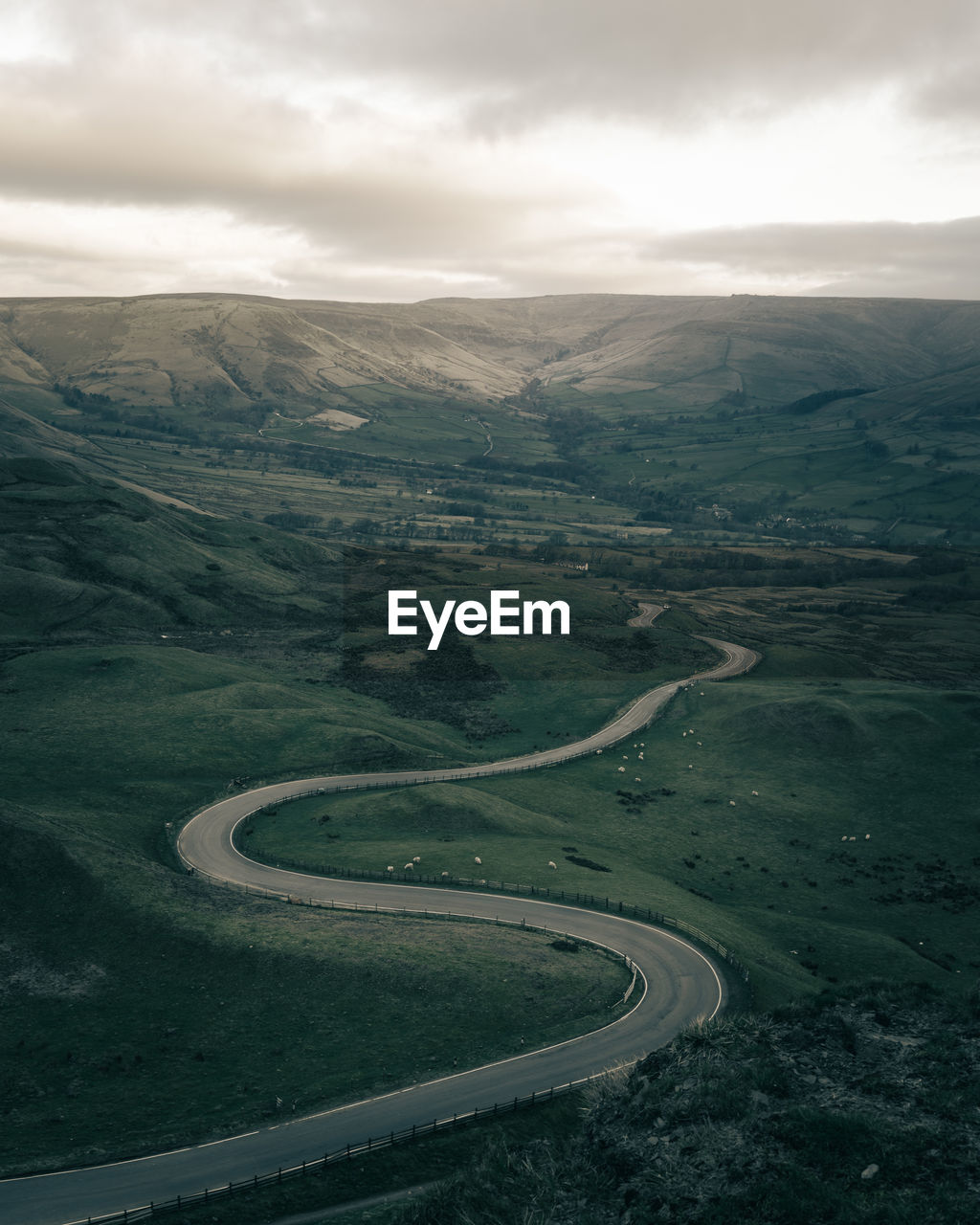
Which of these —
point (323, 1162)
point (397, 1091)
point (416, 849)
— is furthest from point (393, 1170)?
point (416, 849)

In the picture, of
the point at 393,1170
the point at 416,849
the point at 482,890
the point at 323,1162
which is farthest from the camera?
the point at 416,849

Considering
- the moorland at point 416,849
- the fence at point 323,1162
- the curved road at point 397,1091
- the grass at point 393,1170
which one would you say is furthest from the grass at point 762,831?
the grass at point 393,1170

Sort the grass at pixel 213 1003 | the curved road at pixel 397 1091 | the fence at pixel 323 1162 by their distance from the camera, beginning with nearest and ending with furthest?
1. the fence at pixel 323 1162
2. the curved road at pixel 397 1091
3. the grass at pixel 213 1003

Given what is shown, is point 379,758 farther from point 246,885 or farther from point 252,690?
point 246,885

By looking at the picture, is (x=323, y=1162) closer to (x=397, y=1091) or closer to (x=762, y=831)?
(x=397, y=1091)

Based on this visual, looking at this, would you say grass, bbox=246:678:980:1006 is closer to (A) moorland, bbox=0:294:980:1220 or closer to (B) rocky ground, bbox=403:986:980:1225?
(A) moorland, bbox=0:294:980:1220

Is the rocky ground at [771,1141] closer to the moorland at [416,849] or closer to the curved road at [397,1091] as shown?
the moorland at [416,849]

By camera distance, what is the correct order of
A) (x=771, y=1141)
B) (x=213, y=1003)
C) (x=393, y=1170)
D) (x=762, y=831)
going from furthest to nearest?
(x=762, y=831)
(x=213, y=1003)
(x=393, y=1170)
(x=771, y=1141)
